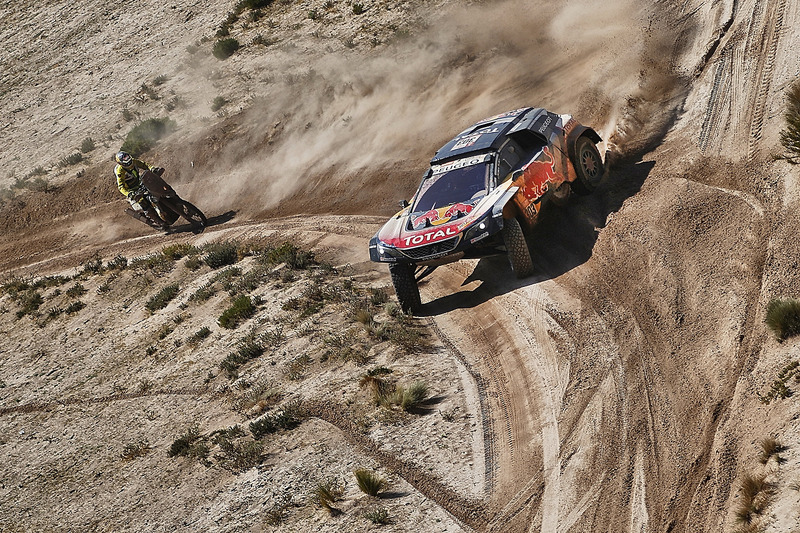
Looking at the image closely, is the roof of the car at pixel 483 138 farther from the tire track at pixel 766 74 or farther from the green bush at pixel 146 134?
the green bush at pixel 146 134

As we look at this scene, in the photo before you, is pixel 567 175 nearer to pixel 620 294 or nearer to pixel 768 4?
pixel 620 294

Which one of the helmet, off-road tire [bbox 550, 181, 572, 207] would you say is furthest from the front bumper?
the helmet

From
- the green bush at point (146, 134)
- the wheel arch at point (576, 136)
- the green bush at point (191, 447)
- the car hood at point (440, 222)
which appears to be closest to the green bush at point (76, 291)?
the green bush at point (191, 447)

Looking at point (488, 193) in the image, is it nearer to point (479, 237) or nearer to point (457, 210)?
point (457, 210)

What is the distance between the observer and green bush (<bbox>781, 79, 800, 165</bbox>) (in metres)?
11.0

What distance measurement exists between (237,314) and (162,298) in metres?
2.70

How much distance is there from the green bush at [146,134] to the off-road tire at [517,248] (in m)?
16.8

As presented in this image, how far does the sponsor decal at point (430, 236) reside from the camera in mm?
11062

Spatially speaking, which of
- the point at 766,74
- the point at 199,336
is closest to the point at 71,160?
the point at 199,336

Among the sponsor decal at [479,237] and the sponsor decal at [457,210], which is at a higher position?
the sponsor decal at [457,210]

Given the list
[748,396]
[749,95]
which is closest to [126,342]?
[748,396]

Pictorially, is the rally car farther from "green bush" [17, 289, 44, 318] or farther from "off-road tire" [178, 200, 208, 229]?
"green bush" [17, 289, 44, 318]

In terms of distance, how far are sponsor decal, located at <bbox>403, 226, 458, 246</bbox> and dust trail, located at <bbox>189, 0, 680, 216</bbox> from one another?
22.2 feet

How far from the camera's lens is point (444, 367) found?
10.3 m
